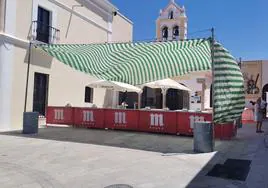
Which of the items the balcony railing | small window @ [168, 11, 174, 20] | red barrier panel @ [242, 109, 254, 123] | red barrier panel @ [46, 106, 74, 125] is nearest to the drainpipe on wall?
the balcony railing

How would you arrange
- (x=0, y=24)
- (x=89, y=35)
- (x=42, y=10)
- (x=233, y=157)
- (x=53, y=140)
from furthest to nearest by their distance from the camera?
(x=89, y=35) < (x=42, y=10) < (x=0, y=24) < (x=53, y=140) < (x=233, y=157)

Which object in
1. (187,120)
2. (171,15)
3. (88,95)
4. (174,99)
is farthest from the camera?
(171,15)

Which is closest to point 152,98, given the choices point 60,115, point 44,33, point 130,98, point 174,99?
point 130,98

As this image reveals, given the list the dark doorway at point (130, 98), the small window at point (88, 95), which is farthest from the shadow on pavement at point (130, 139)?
the dark doorway at point (130, 98)

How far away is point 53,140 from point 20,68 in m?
4.79

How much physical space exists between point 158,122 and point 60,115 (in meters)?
4.98

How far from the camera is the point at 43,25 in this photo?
16234mm

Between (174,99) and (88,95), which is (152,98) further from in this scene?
(88,95)

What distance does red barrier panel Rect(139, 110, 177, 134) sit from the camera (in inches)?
520

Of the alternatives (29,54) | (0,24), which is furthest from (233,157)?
(0,24)

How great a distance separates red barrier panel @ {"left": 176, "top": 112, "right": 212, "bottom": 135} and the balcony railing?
7.79 meters

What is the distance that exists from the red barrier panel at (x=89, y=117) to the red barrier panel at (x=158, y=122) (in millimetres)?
1989

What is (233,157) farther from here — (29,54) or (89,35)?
(89,35)

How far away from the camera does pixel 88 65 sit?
12734mm
